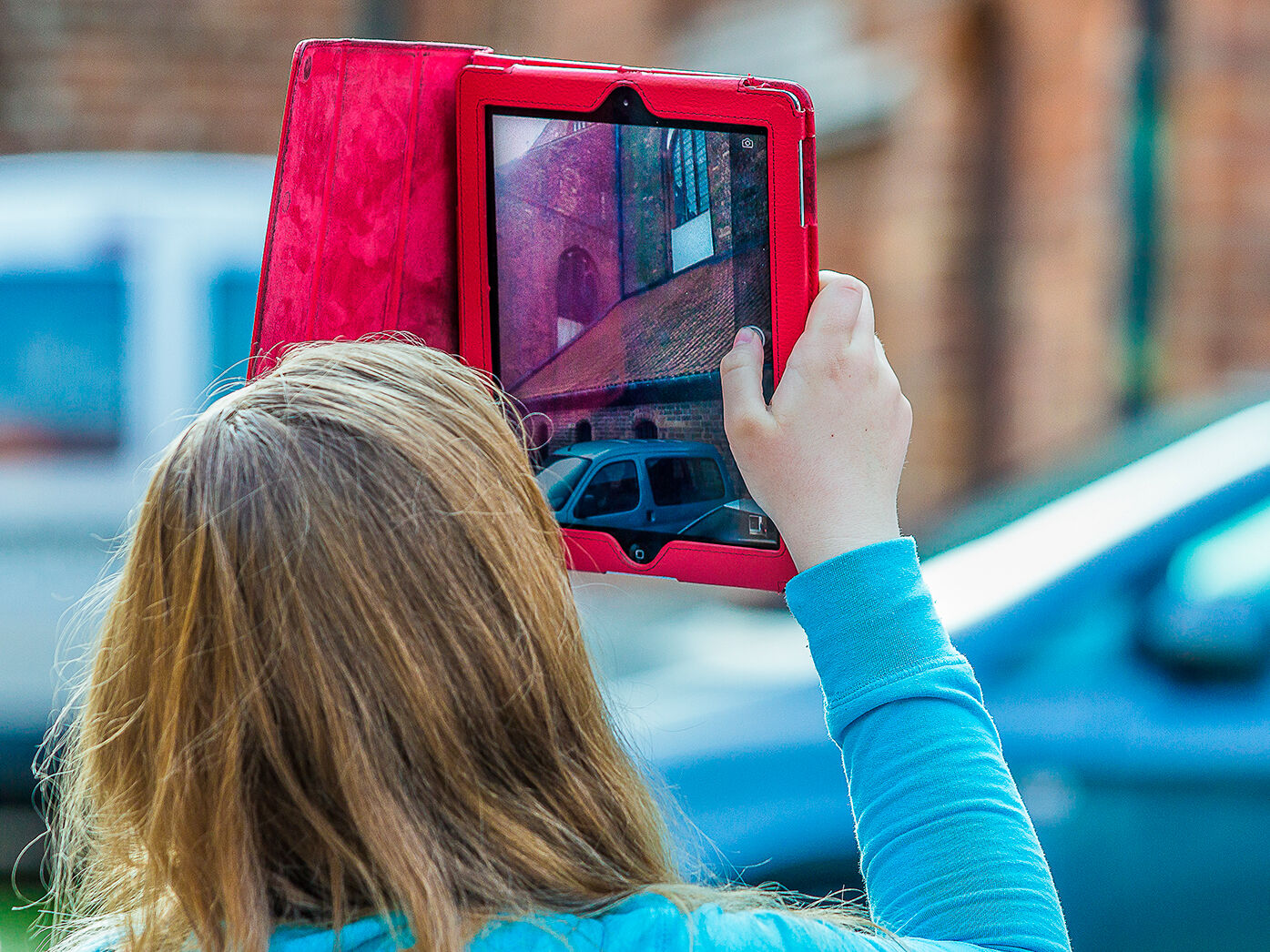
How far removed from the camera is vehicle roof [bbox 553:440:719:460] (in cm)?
97

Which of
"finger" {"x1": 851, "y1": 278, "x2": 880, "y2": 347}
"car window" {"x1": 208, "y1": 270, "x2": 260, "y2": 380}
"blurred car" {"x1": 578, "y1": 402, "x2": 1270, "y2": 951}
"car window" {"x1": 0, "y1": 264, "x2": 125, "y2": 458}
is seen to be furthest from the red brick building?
"finger" {"x1": 851, "y1": 278, "x2": 880, "y2": 347}

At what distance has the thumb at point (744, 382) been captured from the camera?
2.99ft

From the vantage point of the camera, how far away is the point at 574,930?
805mm

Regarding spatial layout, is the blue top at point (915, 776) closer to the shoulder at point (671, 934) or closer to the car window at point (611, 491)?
the shoulder at point (671, 934)

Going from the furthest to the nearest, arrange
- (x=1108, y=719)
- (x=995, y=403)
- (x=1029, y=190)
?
(x=995, y=403)
(x=1029, y=190)
(x=1108, y=719)

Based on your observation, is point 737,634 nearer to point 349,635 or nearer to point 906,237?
point 349,635

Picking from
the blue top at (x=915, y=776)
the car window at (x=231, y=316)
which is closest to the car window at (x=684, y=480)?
the blue top at (x=915, y=776)

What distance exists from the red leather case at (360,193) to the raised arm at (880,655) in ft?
0.85

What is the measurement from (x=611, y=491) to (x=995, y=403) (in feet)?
15.8

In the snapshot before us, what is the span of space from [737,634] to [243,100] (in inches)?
286

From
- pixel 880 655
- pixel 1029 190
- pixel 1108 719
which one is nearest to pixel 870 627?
pixel 880 655

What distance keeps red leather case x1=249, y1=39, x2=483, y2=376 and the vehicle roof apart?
0.17 metres

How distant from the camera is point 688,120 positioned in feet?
3.13

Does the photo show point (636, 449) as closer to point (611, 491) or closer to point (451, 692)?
point (611, 491)
